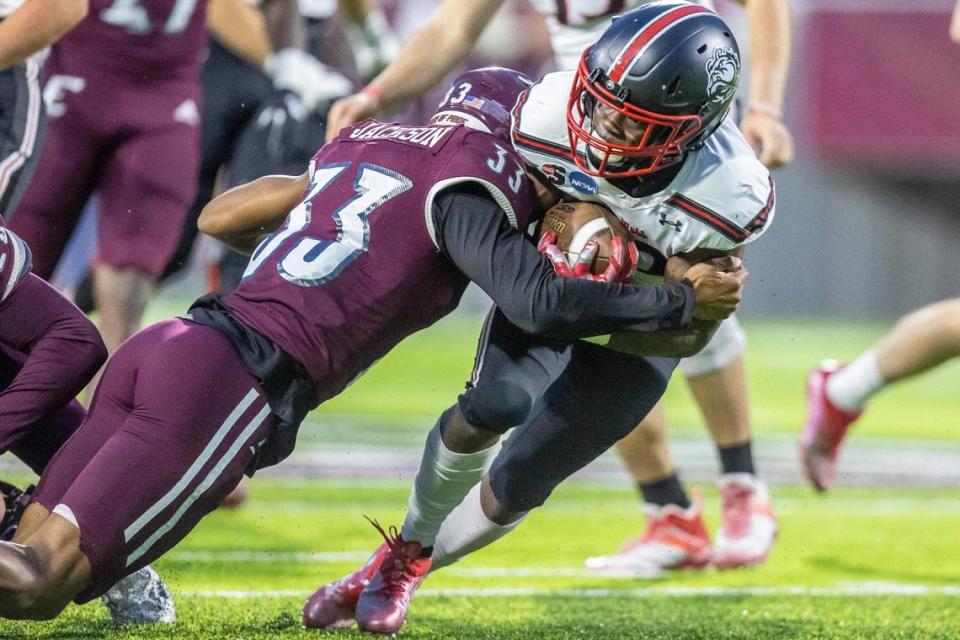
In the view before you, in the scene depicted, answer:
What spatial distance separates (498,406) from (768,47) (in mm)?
1377

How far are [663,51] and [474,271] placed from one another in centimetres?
50

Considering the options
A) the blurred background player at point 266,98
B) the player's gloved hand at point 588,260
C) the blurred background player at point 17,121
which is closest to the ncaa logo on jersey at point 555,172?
the player's gloved hand at point 588,260

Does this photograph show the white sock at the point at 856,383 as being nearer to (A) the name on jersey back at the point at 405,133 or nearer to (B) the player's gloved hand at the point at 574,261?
(B) the player's gloved hand at the point at 574,261

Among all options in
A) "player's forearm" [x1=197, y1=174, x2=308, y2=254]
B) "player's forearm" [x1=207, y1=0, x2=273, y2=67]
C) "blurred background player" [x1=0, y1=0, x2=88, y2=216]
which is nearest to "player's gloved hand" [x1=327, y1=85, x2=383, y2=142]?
"player's forearm" [x1=197, y1=174, x2=308, y2=254]

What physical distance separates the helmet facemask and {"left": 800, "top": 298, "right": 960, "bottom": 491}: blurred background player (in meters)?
1.30

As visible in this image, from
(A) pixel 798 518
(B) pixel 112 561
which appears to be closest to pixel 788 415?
(A) pixel 798 518

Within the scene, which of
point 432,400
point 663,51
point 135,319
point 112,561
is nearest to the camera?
point 112,561

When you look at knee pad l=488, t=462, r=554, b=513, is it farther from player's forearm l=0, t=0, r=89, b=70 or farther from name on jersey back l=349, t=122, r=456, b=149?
player's forearm l=0, t=0, r=89, b=70

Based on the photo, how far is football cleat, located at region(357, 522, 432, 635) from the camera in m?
2.86

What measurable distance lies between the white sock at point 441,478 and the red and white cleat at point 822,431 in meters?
1.49

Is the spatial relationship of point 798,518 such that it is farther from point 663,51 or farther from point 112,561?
point 112,561

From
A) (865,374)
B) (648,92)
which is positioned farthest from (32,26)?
(865,374)

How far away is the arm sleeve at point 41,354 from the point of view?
268cm

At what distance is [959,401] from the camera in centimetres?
888
